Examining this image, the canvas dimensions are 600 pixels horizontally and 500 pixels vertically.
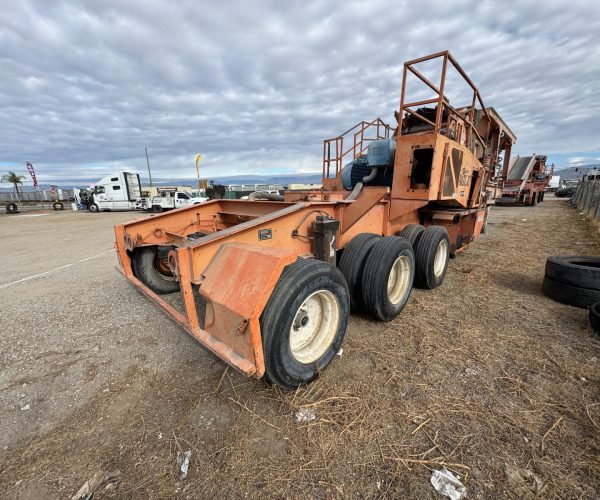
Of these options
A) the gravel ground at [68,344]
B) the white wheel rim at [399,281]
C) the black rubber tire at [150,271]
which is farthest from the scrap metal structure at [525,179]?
the gravel ground at [68,344]

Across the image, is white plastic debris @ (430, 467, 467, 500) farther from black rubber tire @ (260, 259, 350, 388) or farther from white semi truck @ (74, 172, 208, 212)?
white semi truck @ (74, 172, 208, 212)

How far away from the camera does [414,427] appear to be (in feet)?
6.88

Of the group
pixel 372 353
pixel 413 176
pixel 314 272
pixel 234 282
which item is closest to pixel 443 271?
pixel 413 176

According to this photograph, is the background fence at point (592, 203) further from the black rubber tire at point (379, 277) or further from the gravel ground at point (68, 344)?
the gravel ground at point (68, 344)

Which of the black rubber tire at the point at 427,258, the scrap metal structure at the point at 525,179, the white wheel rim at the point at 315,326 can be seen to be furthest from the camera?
the scrap metal structure at the point at 525,179

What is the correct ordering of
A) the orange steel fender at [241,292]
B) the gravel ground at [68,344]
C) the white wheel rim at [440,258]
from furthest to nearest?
the white wheel rim at [440,258] → the gravel ground at [68,344] → the orange steel fender at [241,292]

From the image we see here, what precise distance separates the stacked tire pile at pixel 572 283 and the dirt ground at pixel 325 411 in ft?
0.64

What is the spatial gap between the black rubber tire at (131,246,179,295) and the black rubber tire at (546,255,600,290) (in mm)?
5327

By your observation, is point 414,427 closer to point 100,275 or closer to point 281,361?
point 281,361

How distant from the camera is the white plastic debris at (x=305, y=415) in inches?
85.7

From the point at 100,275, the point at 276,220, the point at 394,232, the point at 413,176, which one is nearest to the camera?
the point at 276,220

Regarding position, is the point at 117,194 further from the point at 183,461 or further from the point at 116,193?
the point at 183,461

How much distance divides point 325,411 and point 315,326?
725 millimetres

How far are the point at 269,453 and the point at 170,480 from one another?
1.98 ft
